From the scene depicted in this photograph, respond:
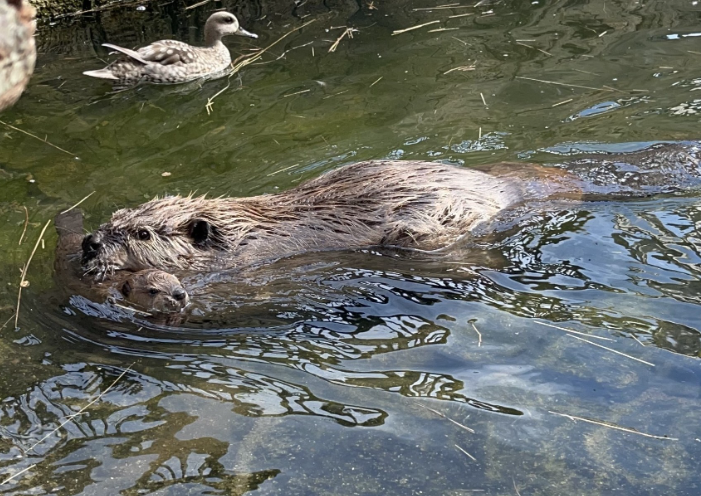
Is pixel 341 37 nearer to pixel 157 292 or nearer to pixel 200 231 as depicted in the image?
pixel 200 231

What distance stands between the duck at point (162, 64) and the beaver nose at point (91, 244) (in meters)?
3.54

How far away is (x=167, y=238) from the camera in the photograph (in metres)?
4.91

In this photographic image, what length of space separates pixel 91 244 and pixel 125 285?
0.34m

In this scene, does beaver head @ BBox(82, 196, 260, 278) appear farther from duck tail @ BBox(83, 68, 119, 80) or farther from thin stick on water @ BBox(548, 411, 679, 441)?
duck tail @ BBox(83, 68, 119, 80)

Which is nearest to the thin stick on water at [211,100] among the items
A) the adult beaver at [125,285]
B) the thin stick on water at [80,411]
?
the adult beaver at [125,285]

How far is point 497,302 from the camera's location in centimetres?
460

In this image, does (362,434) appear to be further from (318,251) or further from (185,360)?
(318,251)

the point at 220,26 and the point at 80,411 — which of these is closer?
the point at 80,411

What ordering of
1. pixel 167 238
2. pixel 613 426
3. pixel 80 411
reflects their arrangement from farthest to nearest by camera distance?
pixel 167 238 < pixel 80 411 < pixel 613 426

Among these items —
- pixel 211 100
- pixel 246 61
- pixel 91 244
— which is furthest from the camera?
pixel 246 61

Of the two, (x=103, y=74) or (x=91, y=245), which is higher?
(x=103, y=74)

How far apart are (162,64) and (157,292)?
165 inches

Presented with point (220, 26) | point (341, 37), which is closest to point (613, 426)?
point (341, 37)

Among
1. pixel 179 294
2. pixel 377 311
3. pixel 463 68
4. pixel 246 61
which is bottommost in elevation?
pixel 377 311
